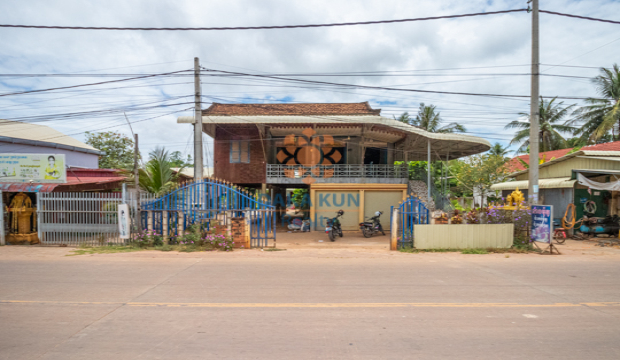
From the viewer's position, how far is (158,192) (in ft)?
41.0

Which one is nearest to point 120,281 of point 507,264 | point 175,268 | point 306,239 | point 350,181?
point 175,268

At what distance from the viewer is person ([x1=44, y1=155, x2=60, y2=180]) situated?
1165 cm

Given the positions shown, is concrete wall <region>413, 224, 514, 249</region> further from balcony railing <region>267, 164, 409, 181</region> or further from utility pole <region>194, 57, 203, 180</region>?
utility pole <region>194, 57, 203, 180</region>

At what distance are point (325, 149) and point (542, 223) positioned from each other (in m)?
10.5

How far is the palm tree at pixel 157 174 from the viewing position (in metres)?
12.3

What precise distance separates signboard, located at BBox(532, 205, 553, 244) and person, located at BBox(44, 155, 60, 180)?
53.6 feet

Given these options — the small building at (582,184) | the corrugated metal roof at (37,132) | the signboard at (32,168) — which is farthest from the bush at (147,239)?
the small building at (582,184)

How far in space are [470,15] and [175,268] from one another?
34.8 feet

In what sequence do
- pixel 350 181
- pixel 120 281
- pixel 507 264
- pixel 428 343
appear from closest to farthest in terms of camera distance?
pixel 428 343 → pixel 120 281 → pixel 507 264 → pixel 350 181

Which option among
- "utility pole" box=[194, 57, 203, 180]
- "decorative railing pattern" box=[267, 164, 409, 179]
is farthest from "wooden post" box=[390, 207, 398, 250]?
"utility pole" box=[194, 57, 203, 180]

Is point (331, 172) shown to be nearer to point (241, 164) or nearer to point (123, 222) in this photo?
point (241, 164)

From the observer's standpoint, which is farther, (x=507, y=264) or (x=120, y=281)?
(x=507, y=264)

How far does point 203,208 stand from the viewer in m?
11.0

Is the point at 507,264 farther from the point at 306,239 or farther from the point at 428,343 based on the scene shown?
the point at 306,239
